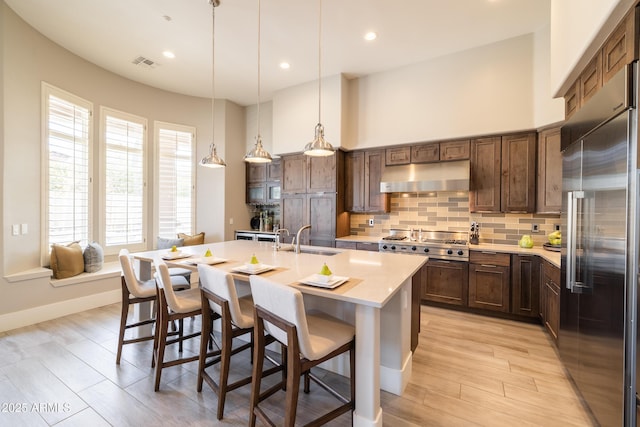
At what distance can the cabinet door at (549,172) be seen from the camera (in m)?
3.32

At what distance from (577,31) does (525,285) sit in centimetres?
271

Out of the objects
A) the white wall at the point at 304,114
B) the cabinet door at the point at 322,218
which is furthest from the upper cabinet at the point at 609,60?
the cabinet door at the point at 322,218

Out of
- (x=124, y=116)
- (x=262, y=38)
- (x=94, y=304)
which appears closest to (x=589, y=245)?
(x=262, y=38)

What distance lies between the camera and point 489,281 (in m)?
3.53

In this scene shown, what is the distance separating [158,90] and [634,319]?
659 cm

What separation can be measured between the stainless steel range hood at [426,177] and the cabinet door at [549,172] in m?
0.84

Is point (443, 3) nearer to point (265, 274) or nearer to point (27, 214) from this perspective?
point (265, 274)

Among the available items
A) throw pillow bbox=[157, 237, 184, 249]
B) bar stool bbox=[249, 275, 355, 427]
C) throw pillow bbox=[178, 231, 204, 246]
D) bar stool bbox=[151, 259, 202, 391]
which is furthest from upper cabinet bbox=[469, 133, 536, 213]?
throw pillow bbox=[157, 237, 184, 249]

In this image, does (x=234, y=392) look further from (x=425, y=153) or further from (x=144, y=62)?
(x=144, y=62)

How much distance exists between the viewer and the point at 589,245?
1.82 meters

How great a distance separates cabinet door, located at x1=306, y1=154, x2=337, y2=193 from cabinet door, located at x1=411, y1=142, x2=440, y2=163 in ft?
4.17

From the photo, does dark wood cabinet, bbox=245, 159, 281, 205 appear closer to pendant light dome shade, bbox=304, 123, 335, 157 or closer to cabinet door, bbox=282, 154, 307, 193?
cabinet door, bbox=282, 154, 307, 193

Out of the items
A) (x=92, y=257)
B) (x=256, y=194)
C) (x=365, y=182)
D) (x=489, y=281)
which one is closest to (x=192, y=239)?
(x=92, y=257)

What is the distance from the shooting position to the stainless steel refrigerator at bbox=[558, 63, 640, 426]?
1.39m
